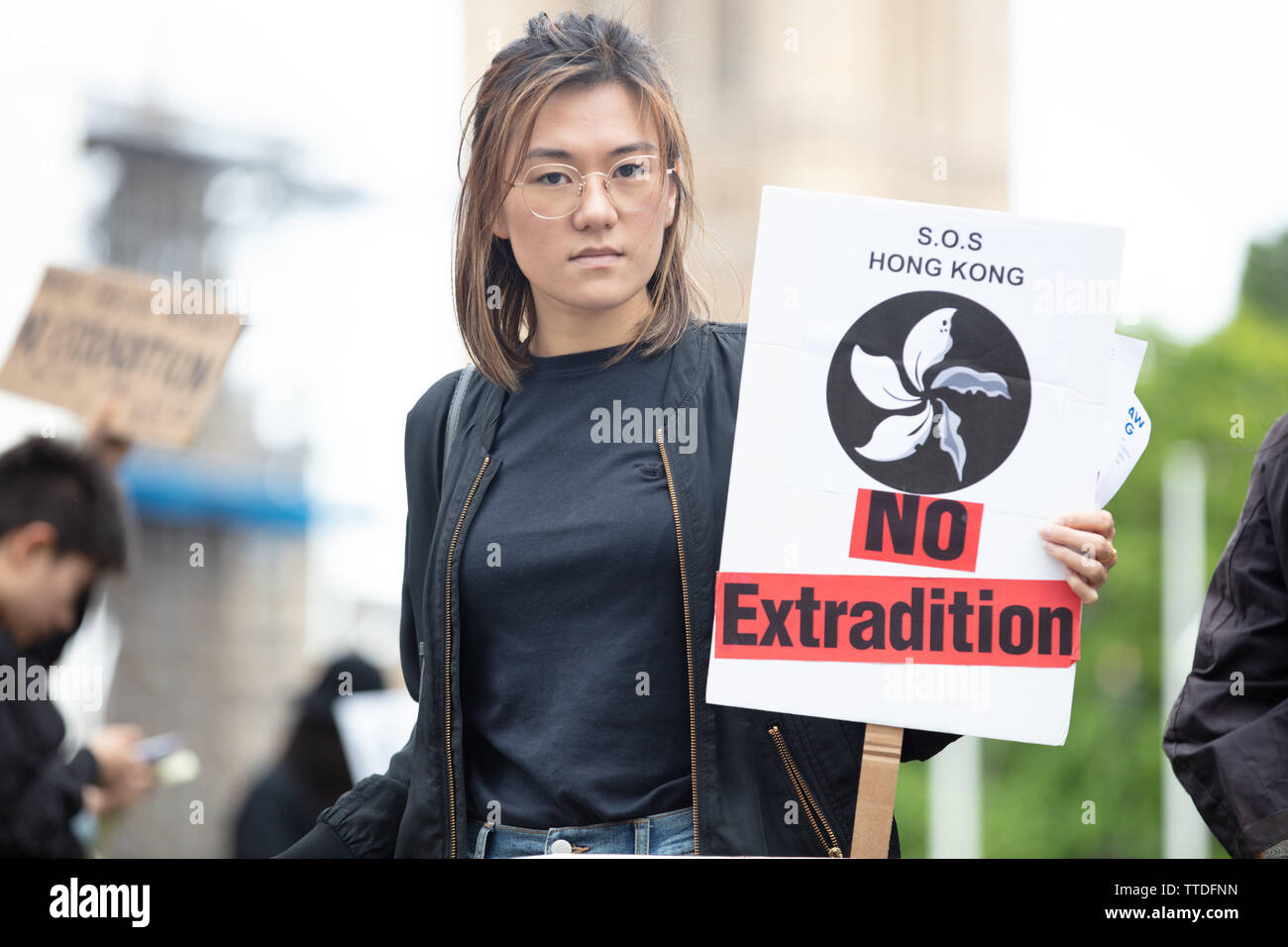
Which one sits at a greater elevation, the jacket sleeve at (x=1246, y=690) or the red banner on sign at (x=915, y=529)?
the red banner on sign at (x=915, y=529)

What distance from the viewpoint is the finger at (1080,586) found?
2934 millimetres

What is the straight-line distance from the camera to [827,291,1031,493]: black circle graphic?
3029 mm

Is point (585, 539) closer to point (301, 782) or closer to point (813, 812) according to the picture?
point (813, 812)

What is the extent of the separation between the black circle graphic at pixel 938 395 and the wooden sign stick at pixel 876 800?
468mm

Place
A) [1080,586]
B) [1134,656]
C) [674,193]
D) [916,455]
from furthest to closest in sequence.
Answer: [1134,656], [674,193], [916,455], [1080,586]

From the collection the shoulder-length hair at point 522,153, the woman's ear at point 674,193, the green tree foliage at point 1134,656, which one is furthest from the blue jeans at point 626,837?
the green tree foliage at point 1134,656

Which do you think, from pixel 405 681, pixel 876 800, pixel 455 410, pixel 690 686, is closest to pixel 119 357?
pixel 455 410

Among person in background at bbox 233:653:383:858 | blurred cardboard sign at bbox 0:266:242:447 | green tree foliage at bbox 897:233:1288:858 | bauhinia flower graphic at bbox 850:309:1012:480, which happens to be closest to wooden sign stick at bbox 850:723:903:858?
bauhinia flower graphic at bbox 850:309:1012:480

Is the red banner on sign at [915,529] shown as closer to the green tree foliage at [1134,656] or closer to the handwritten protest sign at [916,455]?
the handwritten protest sign at [916,455]

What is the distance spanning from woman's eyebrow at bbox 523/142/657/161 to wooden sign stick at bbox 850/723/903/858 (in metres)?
1.12

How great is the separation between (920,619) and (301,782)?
376cm

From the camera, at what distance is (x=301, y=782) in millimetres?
6219
